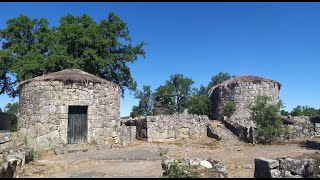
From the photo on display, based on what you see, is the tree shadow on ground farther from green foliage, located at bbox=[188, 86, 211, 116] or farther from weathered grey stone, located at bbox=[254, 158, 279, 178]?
green foliage, located at bbox=[188, 86, 211, 116]

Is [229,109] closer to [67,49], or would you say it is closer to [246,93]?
[246,93]

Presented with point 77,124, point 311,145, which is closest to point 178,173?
point 77,124

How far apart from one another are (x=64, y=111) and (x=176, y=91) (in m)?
24.3

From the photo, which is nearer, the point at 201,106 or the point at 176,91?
the point at 201,106

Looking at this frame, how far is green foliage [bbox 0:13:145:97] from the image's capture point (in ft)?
77.8

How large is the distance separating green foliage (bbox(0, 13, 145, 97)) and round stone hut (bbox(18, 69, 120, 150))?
A: 654 cm

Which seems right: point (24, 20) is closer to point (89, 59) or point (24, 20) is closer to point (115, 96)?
point (89, 59)

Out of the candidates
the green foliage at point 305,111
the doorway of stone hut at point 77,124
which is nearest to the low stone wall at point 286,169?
the doorway of stone hut at point 77,124

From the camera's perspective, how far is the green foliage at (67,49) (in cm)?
2370

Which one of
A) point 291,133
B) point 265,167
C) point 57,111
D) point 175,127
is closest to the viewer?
point 265,167

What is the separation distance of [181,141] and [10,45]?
15.6m

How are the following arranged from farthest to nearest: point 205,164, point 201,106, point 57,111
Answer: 1. point 201,106
2. point 57,111
3. point 205,164

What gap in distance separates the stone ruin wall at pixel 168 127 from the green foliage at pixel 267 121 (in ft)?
11.8

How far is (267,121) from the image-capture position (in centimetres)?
1836
